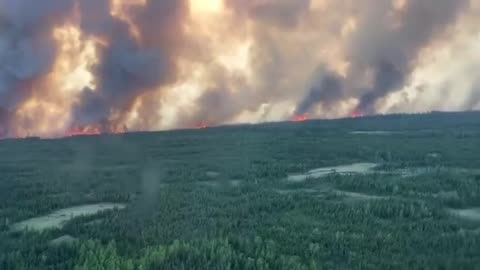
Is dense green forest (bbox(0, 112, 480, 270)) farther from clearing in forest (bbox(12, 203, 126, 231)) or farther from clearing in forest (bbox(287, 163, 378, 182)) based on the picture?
clearing in forest (bbox(287, 163, 378, 182))

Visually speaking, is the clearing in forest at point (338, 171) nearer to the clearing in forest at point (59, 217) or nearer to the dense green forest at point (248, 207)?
the dense green forest at point (248, 207)

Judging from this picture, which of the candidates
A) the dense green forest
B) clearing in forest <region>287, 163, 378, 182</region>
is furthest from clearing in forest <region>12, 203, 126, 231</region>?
clearing in forest <region>287, 163, 378, 182</region>

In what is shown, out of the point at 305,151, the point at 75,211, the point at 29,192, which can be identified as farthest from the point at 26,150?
the point at 75,211

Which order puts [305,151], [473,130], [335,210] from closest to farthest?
[335,210]
[305,151]
[473,130]

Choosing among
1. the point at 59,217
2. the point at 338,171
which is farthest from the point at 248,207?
the point at 338,171

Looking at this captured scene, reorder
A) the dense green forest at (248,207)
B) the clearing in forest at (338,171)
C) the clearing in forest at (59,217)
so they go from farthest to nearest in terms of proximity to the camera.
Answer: the clearing in forest at (338,171)
the clearing in forest at (59,217)
the dense green forest at (248,207)

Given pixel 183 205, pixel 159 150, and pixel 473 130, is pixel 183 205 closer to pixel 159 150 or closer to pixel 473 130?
pixel 159 150

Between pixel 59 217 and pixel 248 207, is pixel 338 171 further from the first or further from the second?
pixel 59 217

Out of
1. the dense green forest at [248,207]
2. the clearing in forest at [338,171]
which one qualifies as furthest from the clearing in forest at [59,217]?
the clearing in forest at [338,171]
